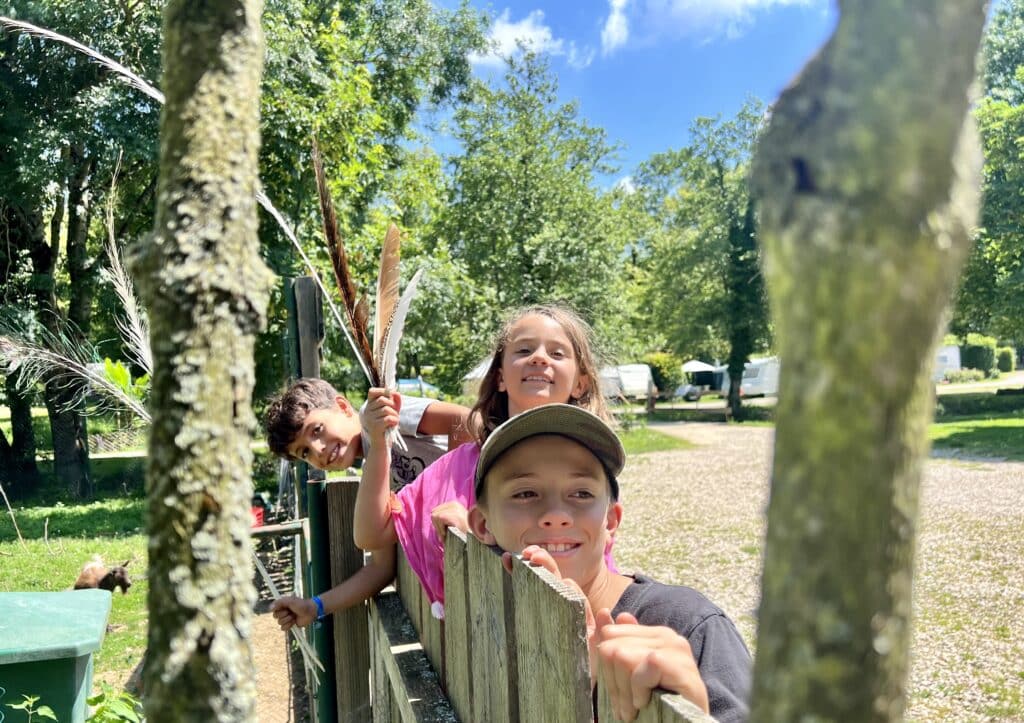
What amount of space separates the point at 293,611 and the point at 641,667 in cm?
232

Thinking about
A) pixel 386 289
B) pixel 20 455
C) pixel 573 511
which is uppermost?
pixel 386 289

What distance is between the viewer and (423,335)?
2219 centimetres

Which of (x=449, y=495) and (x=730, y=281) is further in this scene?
(x=730, y=281)

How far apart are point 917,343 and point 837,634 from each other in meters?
0.12

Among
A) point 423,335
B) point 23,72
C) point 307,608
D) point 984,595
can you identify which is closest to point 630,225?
point 423,335

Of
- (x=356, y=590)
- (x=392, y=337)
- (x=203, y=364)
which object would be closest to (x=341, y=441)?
(x=356, y=590)

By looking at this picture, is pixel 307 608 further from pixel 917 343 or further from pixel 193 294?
pixel 917 343

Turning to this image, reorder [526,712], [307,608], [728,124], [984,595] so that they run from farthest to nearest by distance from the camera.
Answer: [728,124], [984,595], [307,608], [526,712]

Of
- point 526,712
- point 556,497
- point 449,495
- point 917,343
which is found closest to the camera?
point 917,343

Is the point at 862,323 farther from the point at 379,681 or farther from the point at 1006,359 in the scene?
the point at 1006,359

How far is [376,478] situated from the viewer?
2.70 m

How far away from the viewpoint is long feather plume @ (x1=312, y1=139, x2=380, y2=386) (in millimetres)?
1774

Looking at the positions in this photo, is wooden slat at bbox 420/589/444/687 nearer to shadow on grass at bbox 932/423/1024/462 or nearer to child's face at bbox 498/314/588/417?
child's face at bbox 498/314/588/417

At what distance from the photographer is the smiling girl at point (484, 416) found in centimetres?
270
